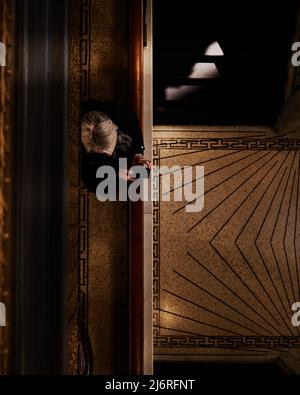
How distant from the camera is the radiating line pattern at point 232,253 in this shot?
284 centimetres

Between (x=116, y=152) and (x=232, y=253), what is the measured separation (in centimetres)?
161

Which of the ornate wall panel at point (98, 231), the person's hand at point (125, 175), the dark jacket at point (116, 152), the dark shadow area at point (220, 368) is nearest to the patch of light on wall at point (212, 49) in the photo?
the ornate wall panel at point (98, 231)

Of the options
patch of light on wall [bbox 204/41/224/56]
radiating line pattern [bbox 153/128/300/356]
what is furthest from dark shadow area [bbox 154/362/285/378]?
patch of light on wall [bbox 204/41/224/56]

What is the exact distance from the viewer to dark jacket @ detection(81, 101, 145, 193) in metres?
1.51

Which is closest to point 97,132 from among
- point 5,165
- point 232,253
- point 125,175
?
point 125,175

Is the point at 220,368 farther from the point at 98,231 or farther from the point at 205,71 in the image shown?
the point at 205,71

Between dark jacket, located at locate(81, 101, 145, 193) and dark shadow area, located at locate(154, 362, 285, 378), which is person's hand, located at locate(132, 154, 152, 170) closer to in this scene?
dark jacket, located at locate(81, 101, 145, 193)

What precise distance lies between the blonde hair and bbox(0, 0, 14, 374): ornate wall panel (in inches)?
12.5

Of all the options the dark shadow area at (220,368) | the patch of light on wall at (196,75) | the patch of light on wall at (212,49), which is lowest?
the dark shadow area at (220,368)

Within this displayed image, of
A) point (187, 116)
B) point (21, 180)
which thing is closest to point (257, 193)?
point (187, 116)

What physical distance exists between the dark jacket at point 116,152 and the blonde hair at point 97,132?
0.13 ft

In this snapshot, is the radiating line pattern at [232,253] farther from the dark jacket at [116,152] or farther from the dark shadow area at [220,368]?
the dark jacket at [116,152]

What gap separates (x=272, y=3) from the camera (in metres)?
2.42

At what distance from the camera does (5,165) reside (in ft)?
3.77
